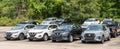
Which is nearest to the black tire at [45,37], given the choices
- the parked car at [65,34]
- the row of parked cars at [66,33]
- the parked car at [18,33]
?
the row of parked cars at [66,33]

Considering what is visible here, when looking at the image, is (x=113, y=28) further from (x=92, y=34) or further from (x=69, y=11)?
(x=69, y=11)

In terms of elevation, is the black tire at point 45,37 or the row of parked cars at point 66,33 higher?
the row of parked cars at point 66,33

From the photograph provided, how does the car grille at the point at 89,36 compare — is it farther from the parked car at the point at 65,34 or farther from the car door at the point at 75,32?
the car door at the point at 75,32

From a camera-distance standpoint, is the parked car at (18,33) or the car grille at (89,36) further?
the parked car at (18,33)

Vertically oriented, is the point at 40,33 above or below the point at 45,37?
above

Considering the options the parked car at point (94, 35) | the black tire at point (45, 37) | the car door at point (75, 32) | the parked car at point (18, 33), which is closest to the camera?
the parked car at point (94, 35)

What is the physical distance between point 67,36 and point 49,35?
11.0 ft

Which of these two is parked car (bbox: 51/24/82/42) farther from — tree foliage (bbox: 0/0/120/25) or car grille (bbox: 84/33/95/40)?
tree foliage (bbox: 0/0/120/25)

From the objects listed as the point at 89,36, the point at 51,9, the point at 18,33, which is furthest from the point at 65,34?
the point at 51,9

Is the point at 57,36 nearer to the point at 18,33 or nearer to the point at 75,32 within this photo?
the point at 75,32

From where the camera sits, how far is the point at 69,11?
5884 centimetres

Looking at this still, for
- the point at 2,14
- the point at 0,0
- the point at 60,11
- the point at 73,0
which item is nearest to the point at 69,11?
the point at 73,0

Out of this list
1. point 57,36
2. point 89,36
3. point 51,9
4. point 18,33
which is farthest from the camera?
point 51,9

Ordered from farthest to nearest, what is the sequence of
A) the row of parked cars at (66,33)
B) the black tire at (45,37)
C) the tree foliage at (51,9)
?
the tree foliage at (51,9)
the black tire at (45,37)
the row of parked cars at (66,33)
